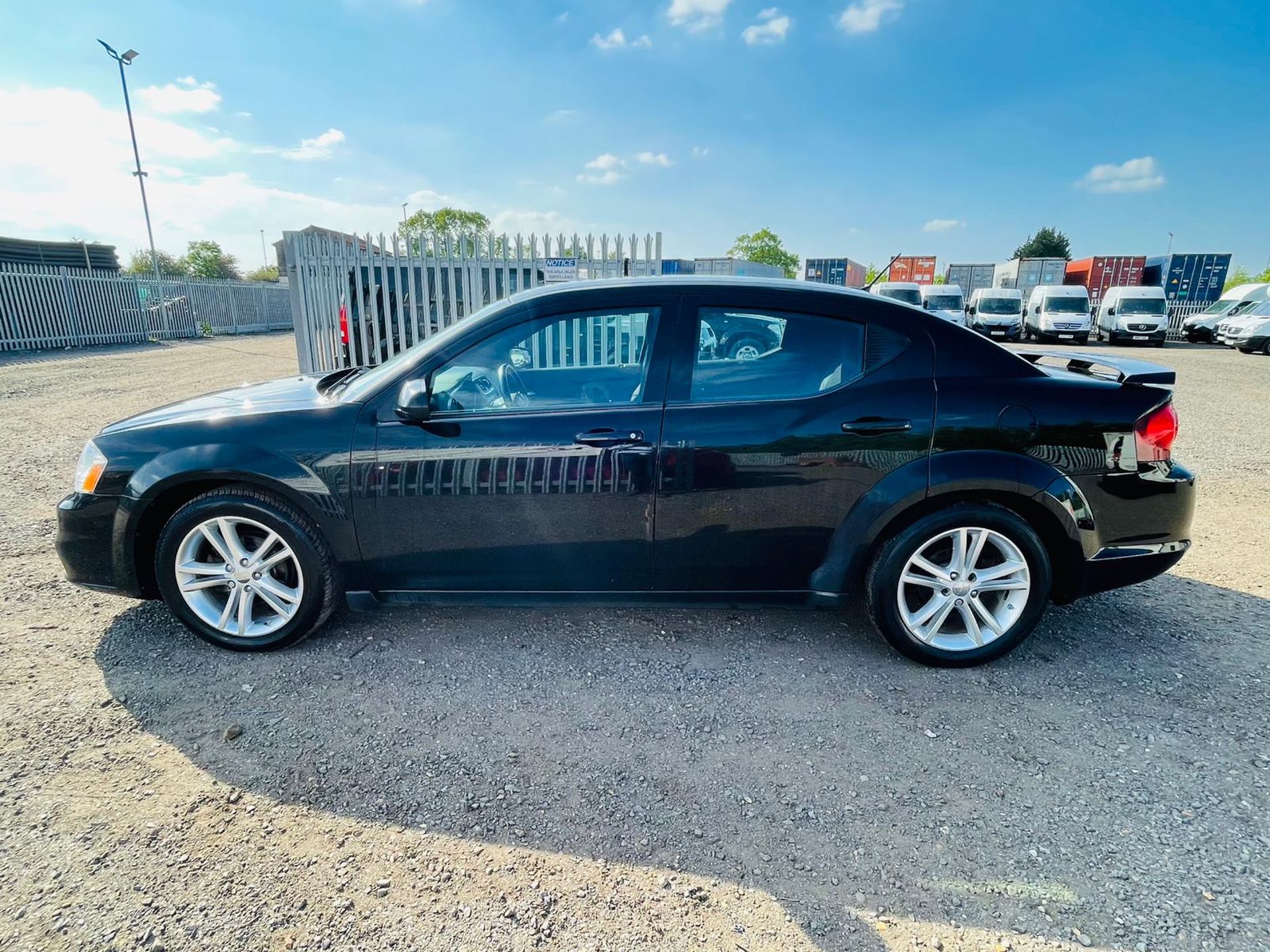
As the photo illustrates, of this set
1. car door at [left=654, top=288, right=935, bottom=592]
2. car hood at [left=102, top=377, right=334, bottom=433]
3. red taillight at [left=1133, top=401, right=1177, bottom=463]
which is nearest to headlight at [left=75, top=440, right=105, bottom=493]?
car hood at [left=102, top=377, right=334, bottom=433]

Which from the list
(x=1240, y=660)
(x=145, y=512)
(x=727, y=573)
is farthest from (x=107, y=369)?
→ (x=1240, y=660)

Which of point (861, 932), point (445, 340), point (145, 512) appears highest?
point (445, 340)

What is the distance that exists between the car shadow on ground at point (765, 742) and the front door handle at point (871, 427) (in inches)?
42.0

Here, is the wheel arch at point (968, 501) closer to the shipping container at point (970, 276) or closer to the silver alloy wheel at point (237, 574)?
the silver alloy wheel at point (237, 574)

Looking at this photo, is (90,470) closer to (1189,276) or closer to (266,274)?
(1189,276)

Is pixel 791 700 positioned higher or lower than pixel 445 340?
lower

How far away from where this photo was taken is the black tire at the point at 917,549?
281cm

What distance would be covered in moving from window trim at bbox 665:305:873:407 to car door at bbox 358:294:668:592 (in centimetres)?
11

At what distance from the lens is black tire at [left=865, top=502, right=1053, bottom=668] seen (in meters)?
2.81

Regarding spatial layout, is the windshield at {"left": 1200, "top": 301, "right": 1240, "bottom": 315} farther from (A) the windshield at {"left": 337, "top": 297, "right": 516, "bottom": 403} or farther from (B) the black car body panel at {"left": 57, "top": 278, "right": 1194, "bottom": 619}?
(A) the windshield at {"left": 337, "top": 297, "right": 516, "bottom": 403}

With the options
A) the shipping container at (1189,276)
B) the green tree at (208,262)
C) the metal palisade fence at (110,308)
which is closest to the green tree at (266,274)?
the green tree at (208,262)

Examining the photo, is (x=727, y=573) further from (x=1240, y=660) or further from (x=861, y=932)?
(x=1240, y=660)

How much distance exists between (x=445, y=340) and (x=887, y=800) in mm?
2477

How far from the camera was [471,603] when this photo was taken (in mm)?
2939
